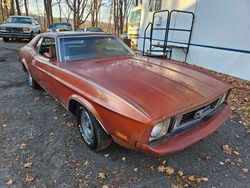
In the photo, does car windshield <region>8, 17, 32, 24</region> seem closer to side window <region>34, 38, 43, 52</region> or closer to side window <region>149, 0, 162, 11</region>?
side window <region>149, 0, 162, 11</region>

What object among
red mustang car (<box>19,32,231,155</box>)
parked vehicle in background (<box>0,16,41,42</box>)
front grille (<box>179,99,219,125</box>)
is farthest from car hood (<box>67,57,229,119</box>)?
parked vehicle in background (<box>0,16,41,42</box>)

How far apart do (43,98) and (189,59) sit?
592 centimetres

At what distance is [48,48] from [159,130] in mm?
2996

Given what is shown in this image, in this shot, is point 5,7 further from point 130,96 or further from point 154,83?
point 130,96

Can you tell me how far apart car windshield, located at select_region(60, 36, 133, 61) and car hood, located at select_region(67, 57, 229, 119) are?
238mm

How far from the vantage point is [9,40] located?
15.6m

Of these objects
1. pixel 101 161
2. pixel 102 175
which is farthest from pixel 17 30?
pixel 102 175

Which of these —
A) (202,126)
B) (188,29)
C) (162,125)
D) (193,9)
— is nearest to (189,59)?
(188,29)

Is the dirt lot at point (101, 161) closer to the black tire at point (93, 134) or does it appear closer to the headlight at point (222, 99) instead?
the black tire at point (93, 134)

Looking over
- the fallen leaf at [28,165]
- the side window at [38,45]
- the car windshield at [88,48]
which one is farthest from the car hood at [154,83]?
the side window at [38,45]

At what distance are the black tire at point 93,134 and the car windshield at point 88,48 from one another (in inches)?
38.6

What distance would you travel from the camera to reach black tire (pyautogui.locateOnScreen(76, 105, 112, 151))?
2.60 meters

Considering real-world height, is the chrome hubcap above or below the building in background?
below

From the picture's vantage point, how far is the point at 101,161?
2.70m
